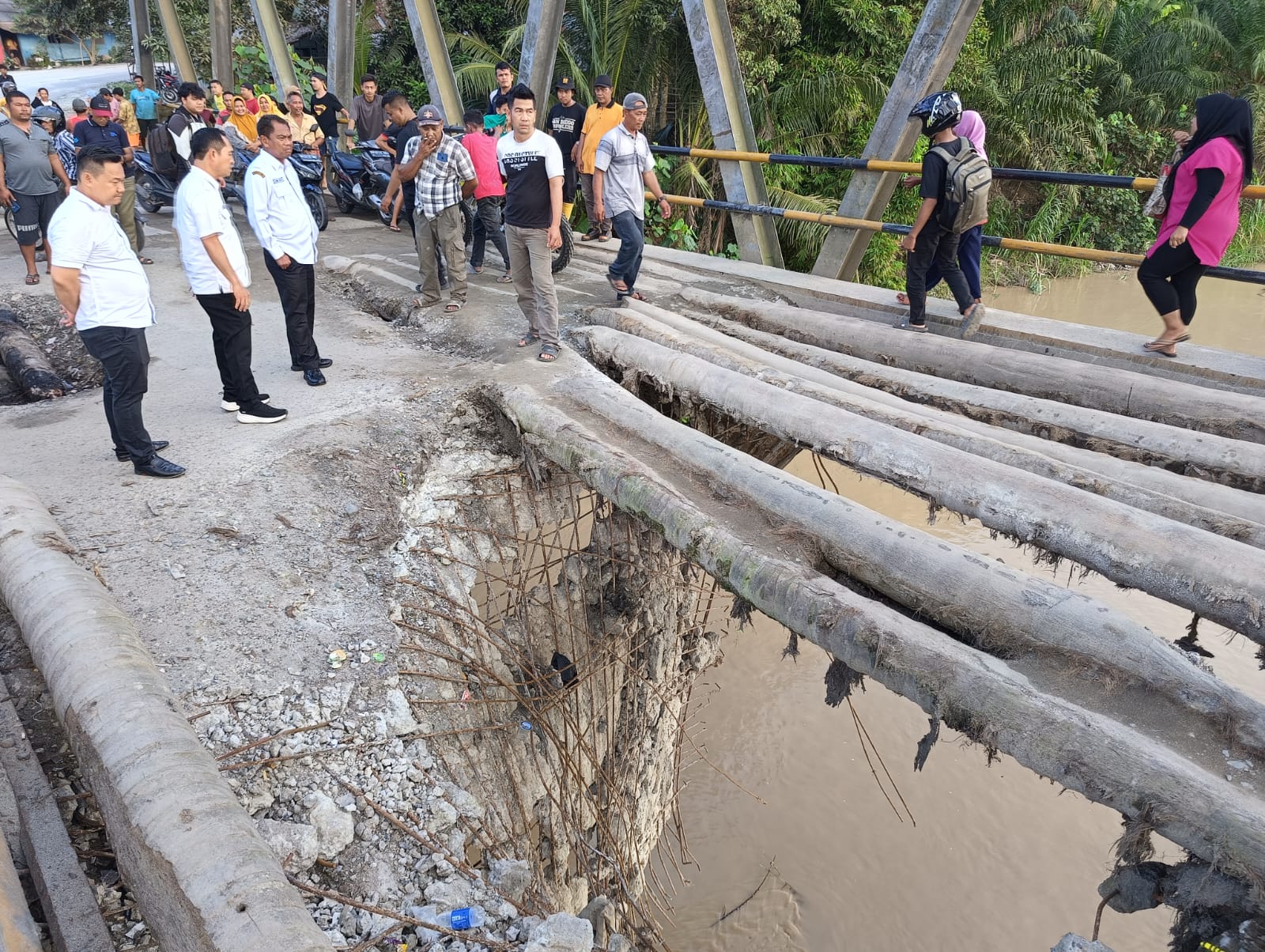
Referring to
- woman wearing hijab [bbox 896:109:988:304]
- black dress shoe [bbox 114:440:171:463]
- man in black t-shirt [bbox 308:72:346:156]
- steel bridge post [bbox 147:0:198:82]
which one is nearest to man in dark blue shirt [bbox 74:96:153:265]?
man in black t-shirt [bbox 308:72:346:156]

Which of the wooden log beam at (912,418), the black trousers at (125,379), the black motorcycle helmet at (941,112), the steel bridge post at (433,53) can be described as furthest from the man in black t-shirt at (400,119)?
the black motorcycle helmet at (941,112)

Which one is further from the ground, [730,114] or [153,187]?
[730,114]

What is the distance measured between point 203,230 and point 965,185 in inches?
157

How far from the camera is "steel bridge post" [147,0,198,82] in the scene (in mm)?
13508

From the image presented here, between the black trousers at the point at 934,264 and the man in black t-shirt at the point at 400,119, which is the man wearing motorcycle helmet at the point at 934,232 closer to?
the black trousers at the point at 934,264

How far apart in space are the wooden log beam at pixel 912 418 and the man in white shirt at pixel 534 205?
2.10ft

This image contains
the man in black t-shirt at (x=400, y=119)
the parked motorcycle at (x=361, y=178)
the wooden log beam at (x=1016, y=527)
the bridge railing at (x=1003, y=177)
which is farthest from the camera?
the parked motorcycle at (x=361, y=178)

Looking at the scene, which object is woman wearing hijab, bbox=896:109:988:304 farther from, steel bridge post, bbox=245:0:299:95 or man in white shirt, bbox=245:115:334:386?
steel bridge post, bbox=245:0:299:95

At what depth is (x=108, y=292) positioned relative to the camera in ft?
11.8

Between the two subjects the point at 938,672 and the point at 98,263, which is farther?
the point at 98,263

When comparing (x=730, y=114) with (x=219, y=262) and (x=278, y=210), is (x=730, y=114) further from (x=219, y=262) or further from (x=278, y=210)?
(x=219, y=262)

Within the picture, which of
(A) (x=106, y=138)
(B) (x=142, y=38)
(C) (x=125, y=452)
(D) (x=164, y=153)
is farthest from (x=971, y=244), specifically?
(B) (x=142, y=38)

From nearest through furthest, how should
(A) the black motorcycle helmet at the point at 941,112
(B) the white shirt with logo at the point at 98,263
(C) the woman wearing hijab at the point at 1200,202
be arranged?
(B) the white shirt with logo at the point at 98,263, (C) the woman wearing hijab at the point at 1200,202, (A) the black motorcycle helmet at the point at 941,112

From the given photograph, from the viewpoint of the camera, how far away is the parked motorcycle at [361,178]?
9000 millimetres
